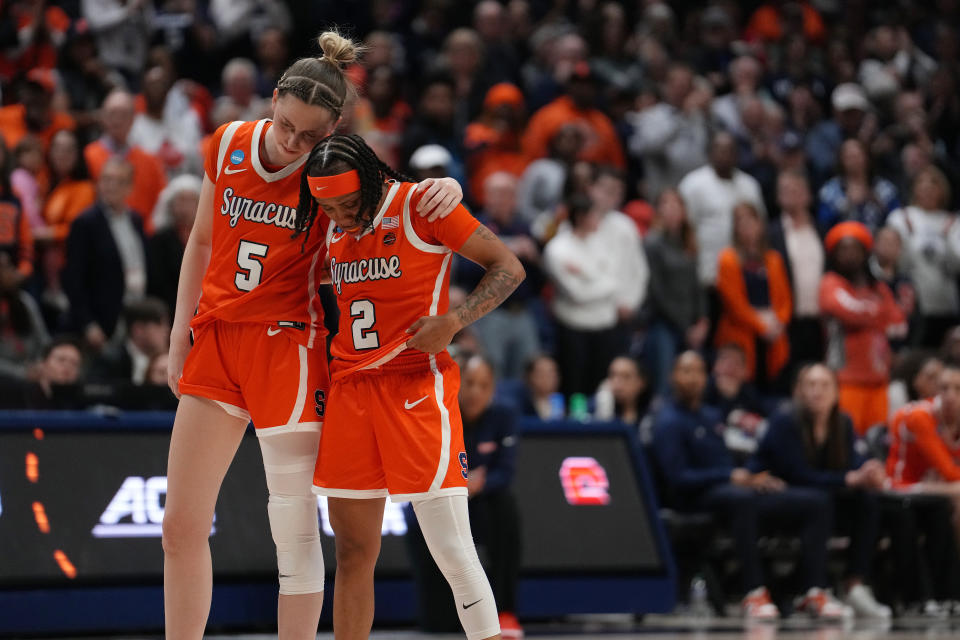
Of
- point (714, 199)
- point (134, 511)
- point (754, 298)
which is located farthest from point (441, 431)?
point (714, 199)

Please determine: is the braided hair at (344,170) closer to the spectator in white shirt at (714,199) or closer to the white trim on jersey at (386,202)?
the white trim on jersey at (386,202)

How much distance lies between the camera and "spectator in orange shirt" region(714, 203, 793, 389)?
11625mm

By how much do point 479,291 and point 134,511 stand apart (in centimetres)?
319

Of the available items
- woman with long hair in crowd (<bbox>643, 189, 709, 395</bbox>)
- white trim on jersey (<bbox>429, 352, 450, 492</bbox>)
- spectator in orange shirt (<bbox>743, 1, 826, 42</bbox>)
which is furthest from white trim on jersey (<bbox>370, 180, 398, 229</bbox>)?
spectator in orange shirt (<bbox>743, 1, 826, 42</bbox>)

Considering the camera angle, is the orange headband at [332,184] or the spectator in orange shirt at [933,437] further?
the spectator in orange shirt at [933,437]

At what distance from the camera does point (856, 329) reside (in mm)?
11500

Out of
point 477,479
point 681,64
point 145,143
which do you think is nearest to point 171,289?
point 145,143

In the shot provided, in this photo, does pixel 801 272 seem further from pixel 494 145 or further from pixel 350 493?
pixel 350 493

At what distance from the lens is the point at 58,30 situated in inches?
503

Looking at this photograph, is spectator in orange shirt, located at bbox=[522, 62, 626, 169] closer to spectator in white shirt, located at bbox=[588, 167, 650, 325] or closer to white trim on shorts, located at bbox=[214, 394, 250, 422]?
spectator in white shirt, located at bbox=[588, 167, 650, 325]

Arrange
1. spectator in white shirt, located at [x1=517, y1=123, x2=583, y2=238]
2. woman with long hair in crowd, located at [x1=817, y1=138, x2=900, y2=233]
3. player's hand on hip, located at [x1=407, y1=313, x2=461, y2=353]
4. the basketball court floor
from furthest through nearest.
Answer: woman with long hair in crowd, located at [x1=817, y1=138, x2=900, y2=233] → spectator in white shirt, located at [x1=517, y1=123, x2=583, y2=238] → the basketball court floor → player's hand on hip, located at [x1=407, y1=313, x2=461, y2=353]

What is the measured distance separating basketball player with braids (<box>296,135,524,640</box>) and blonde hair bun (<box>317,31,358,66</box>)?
290mm

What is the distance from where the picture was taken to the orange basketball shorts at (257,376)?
15.7ft

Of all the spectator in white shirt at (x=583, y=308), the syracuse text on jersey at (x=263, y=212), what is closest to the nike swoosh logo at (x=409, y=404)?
the syracuse text on jersey at (x=263, y=212)
